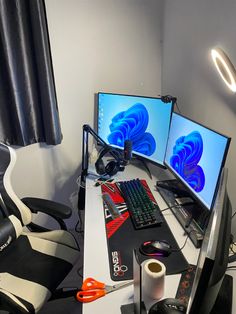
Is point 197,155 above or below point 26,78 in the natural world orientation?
below

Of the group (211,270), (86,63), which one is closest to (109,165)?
(86,63)

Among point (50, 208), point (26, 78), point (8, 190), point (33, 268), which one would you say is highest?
point (26, 78)

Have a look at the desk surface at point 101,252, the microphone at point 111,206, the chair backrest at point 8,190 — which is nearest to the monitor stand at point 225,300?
the desk surface at point 101,252

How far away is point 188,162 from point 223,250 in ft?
2.19

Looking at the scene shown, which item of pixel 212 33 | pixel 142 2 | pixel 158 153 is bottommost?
pixel 158 153

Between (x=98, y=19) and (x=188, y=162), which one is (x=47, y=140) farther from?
(x=188, y=162)

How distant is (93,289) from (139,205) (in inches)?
19.1

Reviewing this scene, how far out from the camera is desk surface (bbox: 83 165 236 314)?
0.79 metres

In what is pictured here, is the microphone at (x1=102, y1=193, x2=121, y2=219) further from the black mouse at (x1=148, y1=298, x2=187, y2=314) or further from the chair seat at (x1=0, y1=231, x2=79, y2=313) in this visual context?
the black mouse at (x1=148, y1=298, x2=187, y2=314)

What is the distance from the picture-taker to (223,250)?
538 mm

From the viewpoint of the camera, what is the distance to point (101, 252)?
98 centimetres

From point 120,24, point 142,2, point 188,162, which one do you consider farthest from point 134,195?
point 142,2

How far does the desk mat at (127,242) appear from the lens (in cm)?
90

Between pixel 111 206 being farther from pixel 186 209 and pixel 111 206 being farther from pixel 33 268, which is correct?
pixel 33 268
